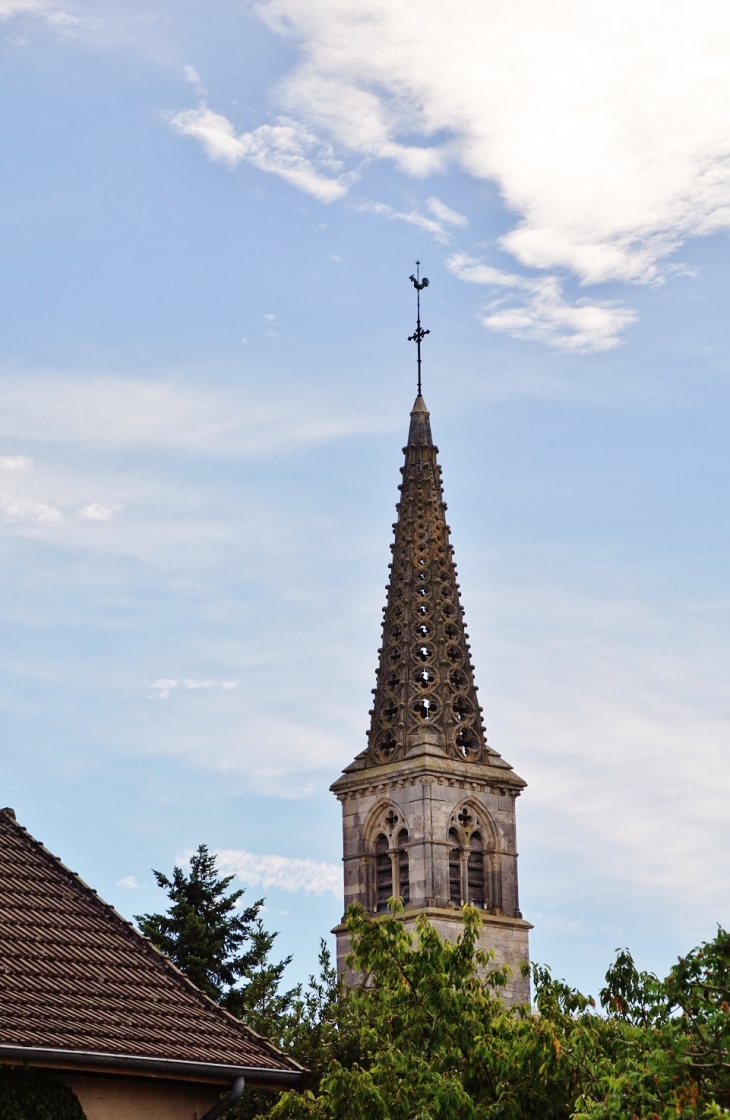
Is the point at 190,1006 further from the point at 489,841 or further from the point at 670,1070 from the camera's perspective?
the point at 489,841

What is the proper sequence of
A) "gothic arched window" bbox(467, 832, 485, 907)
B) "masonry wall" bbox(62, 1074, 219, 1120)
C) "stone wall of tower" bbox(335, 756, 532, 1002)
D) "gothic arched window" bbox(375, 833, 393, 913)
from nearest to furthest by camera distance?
"masonry wall" bbox(62, 1074, 219, 1120) → "stone wall of tower" bbox(335, 756, 532, 1002) → "gothic arched window" bbox(467, 832, 485, 907) → "gothic arched window" bbox(375, 833, 393, 913)

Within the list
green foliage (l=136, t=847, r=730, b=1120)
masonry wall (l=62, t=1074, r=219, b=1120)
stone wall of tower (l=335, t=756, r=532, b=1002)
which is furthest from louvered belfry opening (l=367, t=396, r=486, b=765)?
masonry wall (l=62, t=1074, r=219, b=1120)

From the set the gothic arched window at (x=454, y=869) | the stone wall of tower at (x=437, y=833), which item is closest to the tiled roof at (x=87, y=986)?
the stone wall of tower at (x=437, y=833)

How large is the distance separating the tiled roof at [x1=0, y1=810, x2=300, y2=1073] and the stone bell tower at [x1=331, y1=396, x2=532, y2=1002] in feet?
136

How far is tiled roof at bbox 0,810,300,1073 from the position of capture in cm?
1981

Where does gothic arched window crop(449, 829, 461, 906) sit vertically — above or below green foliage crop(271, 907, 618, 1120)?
above

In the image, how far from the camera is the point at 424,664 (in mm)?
67188

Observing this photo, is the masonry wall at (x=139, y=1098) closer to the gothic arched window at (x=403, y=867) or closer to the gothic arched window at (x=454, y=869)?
the gothic arched window at (x=403, y=867)

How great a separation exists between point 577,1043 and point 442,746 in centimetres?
4089

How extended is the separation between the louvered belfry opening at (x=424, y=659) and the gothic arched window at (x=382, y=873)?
8.75ft

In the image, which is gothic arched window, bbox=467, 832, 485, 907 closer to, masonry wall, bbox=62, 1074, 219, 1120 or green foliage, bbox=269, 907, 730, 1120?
green foliage, bbox=269, 907, 730, 1120

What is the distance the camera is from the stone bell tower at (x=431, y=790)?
2566 inches

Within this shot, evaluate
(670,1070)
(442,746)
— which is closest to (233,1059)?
(670,1070)

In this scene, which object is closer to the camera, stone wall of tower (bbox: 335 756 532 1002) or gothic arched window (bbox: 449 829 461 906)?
stone wall of tower (bbox: 335 756 532 1002)
